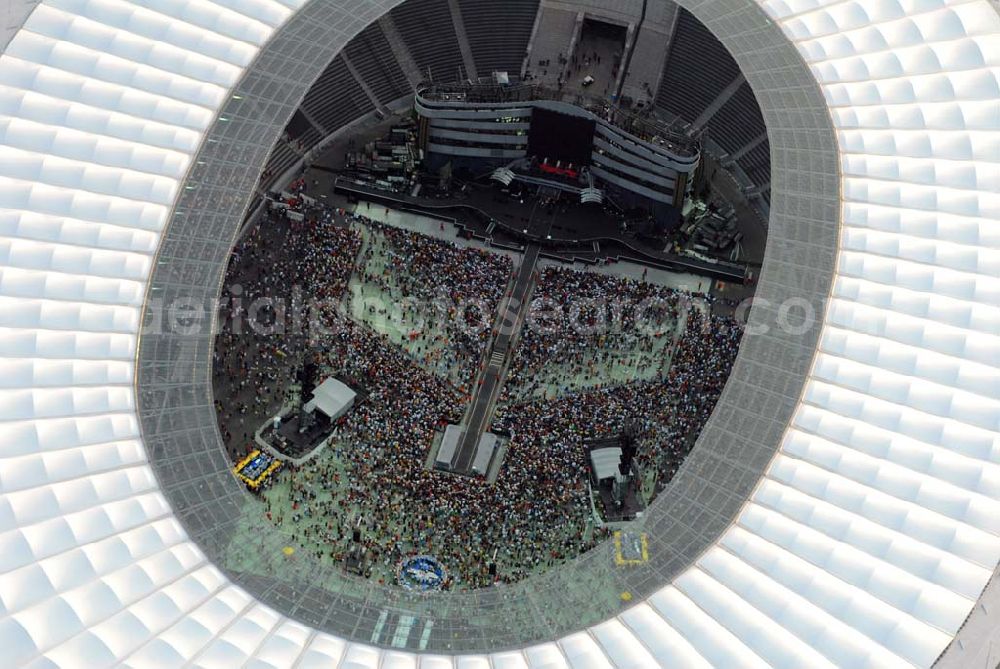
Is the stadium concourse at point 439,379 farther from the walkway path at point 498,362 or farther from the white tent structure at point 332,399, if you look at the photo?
the white tent structure at point 332,399

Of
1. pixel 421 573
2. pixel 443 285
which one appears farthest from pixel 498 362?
pixel 421 573

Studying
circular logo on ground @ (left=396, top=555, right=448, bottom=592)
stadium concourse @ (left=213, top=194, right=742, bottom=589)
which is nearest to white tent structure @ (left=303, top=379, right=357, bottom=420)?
stadium concourse @ (left=213, top=194, right=742, bottom=589)

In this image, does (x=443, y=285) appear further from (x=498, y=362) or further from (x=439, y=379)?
(x=439, y=379)

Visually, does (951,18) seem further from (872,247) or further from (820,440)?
(820,440)

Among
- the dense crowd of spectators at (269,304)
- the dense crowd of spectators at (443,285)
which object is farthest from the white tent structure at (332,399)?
the dense crowd of spectators at (443,285)

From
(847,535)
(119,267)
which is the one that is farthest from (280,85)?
A: (847,535)

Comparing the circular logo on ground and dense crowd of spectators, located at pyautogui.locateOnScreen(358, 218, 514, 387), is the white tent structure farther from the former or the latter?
the circular logo on ground
